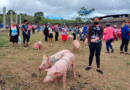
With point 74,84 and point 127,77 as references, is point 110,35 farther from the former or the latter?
point 74,84

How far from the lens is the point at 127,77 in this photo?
12.5 feet

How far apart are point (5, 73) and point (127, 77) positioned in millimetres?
4526

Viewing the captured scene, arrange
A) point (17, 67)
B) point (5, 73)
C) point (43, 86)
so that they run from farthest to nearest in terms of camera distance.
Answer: point (17, 67) < point (5, 73) < point (43, 86)

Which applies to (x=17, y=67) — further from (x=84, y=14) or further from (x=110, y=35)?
(x=84, y=14)

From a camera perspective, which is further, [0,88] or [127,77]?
[127,77]

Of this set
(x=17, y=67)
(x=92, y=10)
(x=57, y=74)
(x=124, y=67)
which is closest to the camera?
(x=57, y=74)

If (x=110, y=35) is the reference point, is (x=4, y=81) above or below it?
below

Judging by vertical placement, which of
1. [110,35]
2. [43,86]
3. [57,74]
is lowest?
[43,86]

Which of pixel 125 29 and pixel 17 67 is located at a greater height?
pixel 125 29

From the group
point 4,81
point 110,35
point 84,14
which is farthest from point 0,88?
point 84,14

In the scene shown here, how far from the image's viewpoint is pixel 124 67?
15.5ft

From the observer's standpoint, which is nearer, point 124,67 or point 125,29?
point 124,67

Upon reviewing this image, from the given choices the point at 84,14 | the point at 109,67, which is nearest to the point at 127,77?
the point at 109,67

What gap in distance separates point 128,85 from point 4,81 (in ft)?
13.0
